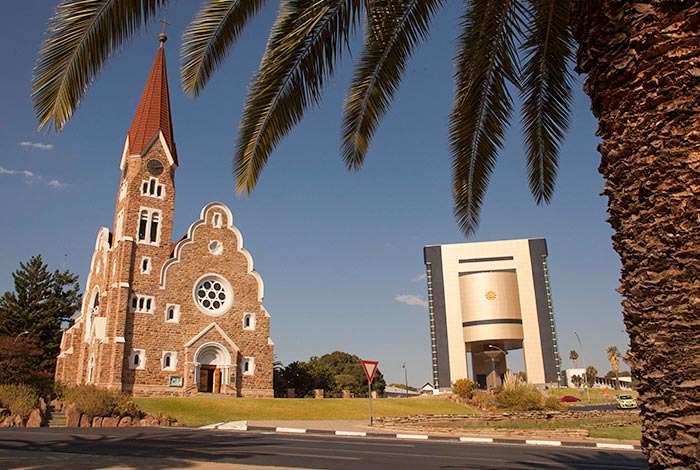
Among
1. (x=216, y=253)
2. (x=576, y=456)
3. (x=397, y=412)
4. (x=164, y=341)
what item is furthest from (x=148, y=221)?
(x=576, y=456)

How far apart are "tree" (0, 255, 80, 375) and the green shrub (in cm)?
2934

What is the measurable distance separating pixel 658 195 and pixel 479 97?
5.36 meters

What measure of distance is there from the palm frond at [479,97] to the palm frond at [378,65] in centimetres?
85

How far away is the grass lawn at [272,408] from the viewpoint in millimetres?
26859

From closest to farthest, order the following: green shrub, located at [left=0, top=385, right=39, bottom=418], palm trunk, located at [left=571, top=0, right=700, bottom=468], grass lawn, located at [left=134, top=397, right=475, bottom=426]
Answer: palm trunk, located at [left=571, top=0, right=700, bottom=468], green shrub, located at [left=0, top=385, right=39, bottom=418], grass lawn, located at [left=134, top=397, right=475, bottom=426]

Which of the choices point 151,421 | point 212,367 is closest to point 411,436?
point 151,421

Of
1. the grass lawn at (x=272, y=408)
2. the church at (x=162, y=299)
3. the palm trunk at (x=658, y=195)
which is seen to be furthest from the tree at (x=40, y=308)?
the palm trunk at (x=658, y=195)

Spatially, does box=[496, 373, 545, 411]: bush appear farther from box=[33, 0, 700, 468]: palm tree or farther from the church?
box=[33, 0, 700, 468]: palm tree

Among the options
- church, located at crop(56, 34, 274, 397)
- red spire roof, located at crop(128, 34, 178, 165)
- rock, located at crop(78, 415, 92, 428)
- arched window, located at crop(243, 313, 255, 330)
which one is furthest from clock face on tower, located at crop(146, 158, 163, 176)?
rock, located at crop(78, 415, 92, 428)

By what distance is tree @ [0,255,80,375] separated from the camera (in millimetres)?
51000

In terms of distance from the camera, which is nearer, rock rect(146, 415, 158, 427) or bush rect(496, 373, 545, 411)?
rock rect(146, 415, 158, 427)

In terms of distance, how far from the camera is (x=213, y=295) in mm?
39406

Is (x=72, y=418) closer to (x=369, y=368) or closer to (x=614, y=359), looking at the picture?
(x=369, y=368)

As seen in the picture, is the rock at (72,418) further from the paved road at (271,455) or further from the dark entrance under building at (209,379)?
the dark entrance under building at (209,379)
